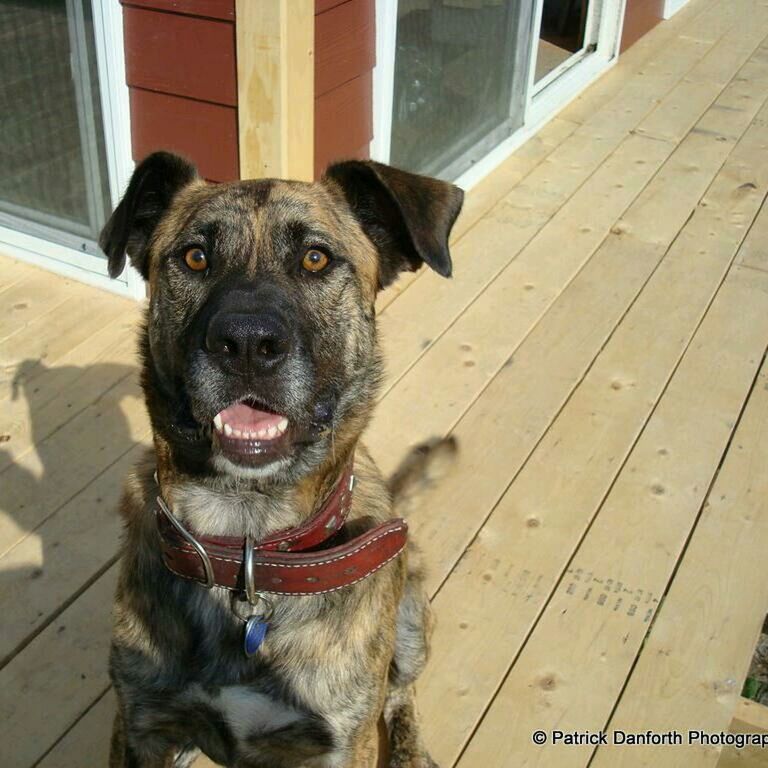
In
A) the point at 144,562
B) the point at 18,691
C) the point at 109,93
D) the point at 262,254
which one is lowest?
the point at 18,691

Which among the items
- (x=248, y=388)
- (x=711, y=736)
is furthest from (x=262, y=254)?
(x=711, y=736)

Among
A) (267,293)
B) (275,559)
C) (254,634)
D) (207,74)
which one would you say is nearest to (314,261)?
(267,293)

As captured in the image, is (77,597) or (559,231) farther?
(559,231)

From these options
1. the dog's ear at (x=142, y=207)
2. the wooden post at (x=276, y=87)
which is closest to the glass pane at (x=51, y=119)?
the wooden post at (x=276, y=87)

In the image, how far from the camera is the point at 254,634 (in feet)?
6.51

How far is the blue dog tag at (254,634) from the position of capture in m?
1.98

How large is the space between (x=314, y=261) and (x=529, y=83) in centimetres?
360

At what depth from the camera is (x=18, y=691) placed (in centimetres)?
258

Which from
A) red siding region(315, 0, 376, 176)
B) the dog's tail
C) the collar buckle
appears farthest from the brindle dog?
red siding region(315, 0, 376, 176)

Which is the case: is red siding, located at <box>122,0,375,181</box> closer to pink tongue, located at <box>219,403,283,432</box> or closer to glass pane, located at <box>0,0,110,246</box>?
glass pane, located at <box>0,0,110,246</box>

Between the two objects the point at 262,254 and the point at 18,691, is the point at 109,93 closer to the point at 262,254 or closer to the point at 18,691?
the point at 262,254

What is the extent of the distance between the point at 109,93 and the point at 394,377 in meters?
1.51

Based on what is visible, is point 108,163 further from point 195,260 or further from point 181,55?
point 195,260

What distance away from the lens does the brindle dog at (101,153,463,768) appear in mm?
1967
